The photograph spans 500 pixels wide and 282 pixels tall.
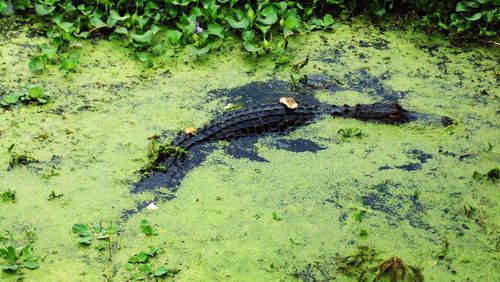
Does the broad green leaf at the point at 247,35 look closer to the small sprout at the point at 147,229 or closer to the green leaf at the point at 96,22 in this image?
the green leaf at the point at 96,22

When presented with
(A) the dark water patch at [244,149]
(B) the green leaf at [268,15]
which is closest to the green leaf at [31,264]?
(A) the dark water patch at [244,149]

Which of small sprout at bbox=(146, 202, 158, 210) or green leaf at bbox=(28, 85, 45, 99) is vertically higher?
green leaf at bbox=(28, 85, 45, 99)

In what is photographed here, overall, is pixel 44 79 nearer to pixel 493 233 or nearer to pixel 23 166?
pixel 23 166

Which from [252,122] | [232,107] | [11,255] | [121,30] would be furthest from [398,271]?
[121,30]

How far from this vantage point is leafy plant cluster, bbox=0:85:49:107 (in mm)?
3230

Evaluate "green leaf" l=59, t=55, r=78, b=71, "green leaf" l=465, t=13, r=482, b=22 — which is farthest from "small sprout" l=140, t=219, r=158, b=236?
"green leaf" l=465, t=13, r=482, b=22

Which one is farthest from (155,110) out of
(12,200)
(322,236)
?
(322,236)

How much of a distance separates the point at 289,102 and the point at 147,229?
1.18m

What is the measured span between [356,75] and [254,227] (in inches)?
59.1

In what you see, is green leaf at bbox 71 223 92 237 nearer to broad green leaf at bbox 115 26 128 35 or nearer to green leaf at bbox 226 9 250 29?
broad green leaf at bbox 115 26 128 35

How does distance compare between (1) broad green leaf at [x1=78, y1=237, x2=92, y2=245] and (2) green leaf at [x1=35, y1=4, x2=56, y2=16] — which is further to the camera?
(2) green leaf at [x1=35, y1=4, x2=56, y2=16]

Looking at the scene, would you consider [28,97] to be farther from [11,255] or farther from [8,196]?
[11,255]

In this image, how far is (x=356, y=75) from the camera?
146 inches

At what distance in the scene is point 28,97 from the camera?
3260 millimetres
